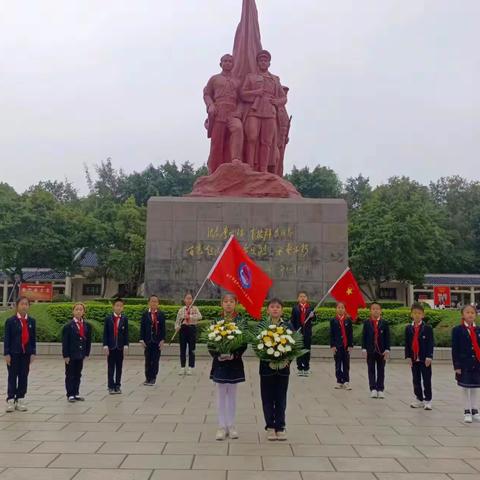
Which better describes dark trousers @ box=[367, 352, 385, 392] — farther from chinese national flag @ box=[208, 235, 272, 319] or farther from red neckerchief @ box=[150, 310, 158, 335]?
red neckerchief @ box=[150, 310, 158, 335]

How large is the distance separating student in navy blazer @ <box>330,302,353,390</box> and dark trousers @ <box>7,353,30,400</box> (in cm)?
419

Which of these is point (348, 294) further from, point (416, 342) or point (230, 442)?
point (230, 442)

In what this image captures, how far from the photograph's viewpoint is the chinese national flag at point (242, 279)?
5.95m

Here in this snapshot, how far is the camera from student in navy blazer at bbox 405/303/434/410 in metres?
6.68

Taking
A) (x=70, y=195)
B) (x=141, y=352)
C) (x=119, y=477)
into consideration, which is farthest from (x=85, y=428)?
(x=70, y=195)

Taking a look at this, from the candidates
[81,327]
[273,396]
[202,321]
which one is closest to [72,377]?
[81,327]

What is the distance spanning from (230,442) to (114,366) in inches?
123

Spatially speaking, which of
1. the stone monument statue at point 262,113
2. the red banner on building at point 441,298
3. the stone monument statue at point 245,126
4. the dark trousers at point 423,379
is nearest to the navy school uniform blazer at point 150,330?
the dark trousers at point 423,379

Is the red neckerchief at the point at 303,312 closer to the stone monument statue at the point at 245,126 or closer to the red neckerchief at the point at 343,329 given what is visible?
the red neckerchief at the point at 343,329

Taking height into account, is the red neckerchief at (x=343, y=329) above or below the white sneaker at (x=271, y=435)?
above

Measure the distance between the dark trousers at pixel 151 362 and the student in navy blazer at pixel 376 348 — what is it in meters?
2.96

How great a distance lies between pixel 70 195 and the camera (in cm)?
4891

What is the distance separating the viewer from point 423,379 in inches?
266

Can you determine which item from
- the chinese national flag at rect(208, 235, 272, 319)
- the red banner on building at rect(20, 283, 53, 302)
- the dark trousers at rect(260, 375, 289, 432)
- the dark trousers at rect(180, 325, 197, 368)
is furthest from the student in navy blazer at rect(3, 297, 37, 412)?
the red banner on building at rect(20, 283, 53, 302)
